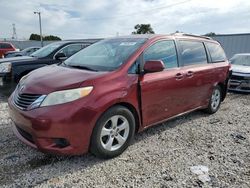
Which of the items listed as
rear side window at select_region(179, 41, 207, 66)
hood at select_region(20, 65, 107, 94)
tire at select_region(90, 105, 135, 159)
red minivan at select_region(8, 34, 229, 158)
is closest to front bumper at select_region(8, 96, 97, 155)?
red minivan at select_region(8, 34, 229, 158)

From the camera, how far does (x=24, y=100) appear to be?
3412 millimetres

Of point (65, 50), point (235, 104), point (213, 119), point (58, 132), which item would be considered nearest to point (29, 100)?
point (58, 132)

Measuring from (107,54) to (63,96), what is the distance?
134 centimetres

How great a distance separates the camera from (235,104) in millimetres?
7152

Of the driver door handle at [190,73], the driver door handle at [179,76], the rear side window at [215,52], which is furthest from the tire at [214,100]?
the driver door handle at [179,76]

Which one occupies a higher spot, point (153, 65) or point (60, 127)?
point (153, 65)

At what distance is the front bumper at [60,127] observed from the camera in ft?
10.2

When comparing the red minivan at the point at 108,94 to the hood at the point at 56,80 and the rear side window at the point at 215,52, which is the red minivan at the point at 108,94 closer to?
the hood at the point at 56,80

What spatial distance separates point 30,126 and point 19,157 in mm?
734

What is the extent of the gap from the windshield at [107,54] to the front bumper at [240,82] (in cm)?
548

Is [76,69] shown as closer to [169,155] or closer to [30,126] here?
[30,126]

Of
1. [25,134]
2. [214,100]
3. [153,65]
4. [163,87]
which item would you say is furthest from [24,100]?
[214,100]

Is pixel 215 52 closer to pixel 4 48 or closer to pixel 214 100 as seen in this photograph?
pixel 214 100

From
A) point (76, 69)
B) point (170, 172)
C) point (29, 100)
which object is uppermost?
point (76, 69)
